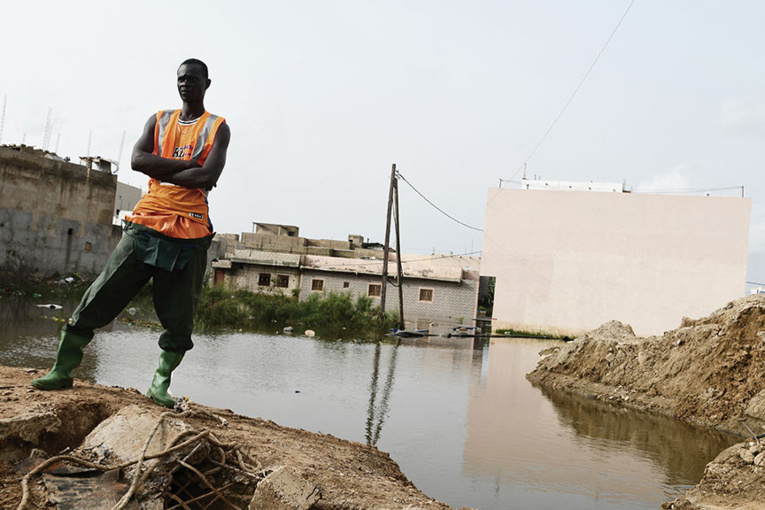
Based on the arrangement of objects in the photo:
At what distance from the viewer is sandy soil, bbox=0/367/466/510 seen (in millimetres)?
2789

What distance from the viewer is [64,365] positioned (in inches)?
142

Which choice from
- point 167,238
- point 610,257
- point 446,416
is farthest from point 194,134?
point 610,257

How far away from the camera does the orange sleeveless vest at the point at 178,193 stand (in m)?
3.67

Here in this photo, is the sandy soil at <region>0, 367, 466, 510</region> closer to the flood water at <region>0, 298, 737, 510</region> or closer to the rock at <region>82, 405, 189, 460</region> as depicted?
the rock at <region>82, 405, 189, 460</region>

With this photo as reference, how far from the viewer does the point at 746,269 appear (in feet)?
83.5

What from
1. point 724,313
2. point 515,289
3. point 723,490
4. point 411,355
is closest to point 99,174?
point 411,355

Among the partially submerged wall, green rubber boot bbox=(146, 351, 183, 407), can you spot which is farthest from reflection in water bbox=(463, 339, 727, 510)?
the partially submerged wall

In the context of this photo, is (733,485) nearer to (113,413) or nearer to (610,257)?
(113,413)

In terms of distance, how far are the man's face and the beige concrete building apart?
24.1 metres

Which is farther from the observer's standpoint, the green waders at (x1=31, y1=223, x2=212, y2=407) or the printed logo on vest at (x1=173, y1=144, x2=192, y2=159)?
the printed logo on vest at (x1=173, y1=144, x2=192, y2=159)

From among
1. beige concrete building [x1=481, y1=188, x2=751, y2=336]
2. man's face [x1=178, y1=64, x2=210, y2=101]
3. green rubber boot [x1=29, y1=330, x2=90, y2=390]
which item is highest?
beige concrete building [x1=481, y1=188, x2=751, y2=336]

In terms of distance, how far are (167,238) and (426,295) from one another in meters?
28.6

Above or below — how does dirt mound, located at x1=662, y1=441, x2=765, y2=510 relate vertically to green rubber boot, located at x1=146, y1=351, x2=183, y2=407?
below

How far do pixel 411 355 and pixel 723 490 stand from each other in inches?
392
